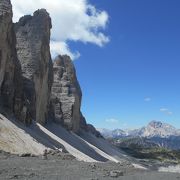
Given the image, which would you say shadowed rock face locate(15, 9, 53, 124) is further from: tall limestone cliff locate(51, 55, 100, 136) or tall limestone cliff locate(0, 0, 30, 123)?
tall limestone cliff locate(51, 55, 100, 136)

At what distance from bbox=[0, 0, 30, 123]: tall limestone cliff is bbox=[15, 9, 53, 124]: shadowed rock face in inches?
307

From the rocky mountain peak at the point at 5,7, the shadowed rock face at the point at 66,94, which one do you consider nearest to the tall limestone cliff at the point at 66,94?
the shadowed rock face at the point at 66,94

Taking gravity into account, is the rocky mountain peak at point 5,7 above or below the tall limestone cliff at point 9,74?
above

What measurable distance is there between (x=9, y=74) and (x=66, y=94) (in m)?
49.1

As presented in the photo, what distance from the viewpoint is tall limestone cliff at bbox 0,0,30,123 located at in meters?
67.7

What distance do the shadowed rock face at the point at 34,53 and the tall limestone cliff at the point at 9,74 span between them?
7.80 m

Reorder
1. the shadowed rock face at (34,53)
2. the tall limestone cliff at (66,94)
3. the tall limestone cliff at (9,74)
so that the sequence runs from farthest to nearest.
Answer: the tall limestone cliff at (66,94), the shadowed rock face at (34,53), the tall limestone cliff at (9,74)

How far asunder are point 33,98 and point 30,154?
43720 mm

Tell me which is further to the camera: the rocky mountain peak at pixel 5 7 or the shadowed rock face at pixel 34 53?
the shadowed rock face at pixel 34 53

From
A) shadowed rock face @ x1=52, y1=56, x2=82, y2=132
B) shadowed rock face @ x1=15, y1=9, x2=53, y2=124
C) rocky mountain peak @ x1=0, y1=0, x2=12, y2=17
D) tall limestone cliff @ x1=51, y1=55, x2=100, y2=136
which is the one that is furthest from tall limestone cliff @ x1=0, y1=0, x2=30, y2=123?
shadowed rock face @ x1=52, y1=56, x2=82, y2=132

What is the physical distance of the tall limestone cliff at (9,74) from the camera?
67688mm

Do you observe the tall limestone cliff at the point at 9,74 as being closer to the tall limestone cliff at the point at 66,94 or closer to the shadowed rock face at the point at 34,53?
the shadowed rock face at the point at 34,53

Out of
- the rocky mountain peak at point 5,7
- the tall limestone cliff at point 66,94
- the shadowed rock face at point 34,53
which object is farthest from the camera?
the tall limestone cliff at point 66,94

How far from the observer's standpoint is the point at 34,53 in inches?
3597
